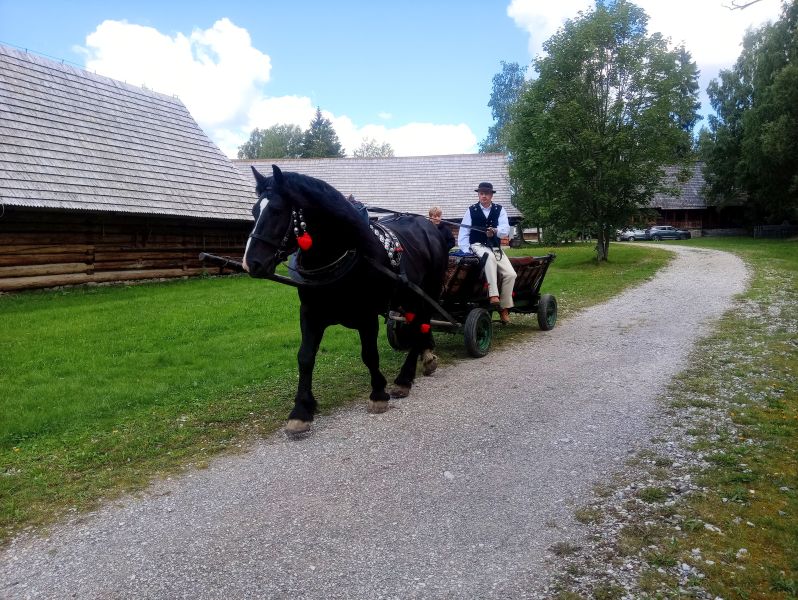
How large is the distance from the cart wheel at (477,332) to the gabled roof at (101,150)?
36.4ft

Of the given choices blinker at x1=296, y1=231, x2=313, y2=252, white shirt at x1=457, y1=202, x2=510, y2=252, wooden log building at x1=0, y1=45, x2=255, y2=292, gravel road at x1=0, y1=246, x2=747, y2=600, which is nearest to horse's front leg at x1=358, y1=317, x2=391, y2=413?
gravel road at x1=0, y1=246, x2=747, y2=600

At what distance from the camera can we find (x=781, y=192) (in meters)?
35.2

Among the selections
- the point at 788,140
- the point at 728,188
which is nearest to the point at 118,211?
the point at 788,140

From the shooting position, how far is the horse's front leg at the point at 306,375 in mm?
5188

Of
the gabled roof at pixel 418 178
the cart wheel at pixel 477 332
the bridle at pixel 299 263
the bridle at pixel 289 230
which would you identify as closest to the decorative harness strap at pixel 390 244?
the bridle at pixel 299 263

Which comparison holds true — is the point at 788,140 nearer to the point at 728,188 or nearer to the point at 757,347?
the point at 728,188

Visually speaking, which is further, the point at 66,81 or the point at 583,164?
the point at 583,164

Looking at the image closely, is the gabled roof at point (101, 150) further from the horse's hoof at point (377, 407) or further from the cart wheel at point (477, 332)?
the horse's hoof at point (377, 407)

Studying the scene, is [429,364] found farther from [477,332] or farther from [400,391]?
[477,332]

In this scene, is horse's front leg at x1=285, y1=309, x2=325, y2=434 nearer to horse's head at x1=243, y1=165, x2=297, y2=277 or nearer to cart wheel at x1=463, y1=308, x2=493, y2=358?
horse's head at x1=243, y1=165, x2=297, y2=277

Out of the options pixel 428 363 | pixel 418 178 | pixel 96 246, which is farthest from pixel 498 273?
pixel 418 178

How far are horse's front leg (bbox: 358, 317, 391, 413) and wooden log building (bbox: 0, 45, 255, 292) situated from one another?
11324 millimetres

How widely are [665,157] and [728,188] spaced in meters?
25.5

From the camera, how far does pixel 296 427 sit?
5121 mm
